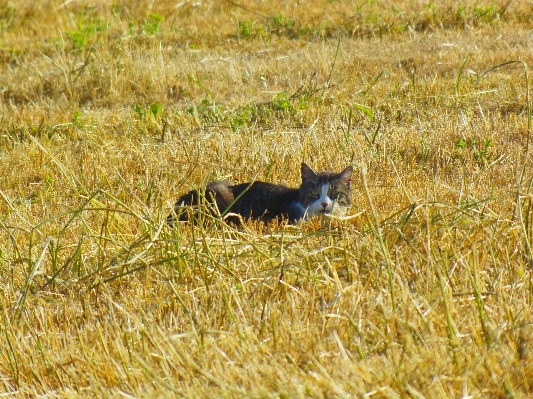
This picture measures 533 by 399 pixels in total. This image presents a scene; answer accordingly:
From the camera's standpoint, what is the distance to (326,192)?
5.56 m

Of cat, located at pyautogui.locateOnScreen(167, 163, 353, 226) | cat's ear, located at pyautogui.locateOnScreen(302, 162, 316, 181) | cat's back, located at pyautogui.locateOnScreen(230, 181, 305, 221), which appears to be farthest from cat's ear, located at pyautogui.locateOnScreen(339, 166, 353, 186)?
cat's back, located at pyautogui.locateOnScreen(230, 181, 305, 221)

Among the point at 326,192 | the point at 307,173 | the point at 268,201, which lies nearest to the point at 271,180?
the point at 268,201

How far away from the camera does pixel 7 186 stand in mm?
6832

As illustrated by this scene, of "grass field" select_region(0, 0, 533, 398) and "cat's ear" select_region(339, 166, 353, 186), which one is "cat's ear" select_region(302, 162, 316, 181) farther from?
"grass field" select_region(0, 0, 533, 398)

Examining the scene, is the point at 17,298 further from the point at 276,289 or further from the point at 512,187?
the point at 512,187

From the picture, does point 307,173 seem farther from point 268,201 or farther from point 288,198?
point 268,201

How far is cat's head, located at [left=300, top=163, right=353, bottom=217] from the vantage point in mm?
5539

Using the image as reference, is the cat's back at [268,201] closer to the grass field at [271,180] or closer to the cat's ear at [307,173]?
the cat's ear at [307,173]

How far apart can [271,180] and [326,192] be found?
112 cm

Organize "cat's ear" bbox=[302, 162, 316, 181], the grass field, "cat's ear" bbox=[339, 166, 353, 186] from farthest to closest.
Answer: "cat's ear" bbox=[302, 162, 316, 181] → "cat's ear" bbox=[339, 166, 353, 186] → the grass field

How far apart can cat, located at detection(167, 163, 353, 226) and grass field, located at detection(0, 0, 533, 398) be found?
23cm

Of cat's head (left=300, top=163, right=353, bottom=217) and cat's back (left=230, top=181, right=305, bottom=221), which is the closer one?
cat's head (left=300, top=163, right=353, bottom=217)

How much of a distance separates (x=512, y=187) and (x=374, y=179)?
131 cm

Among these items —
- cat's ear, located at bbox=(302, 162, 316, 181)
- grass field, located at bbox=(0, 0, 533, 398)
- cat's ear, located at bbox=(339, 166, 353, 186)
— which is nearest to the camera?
grass field, located at bbox=(0, 0, 533, 398)
